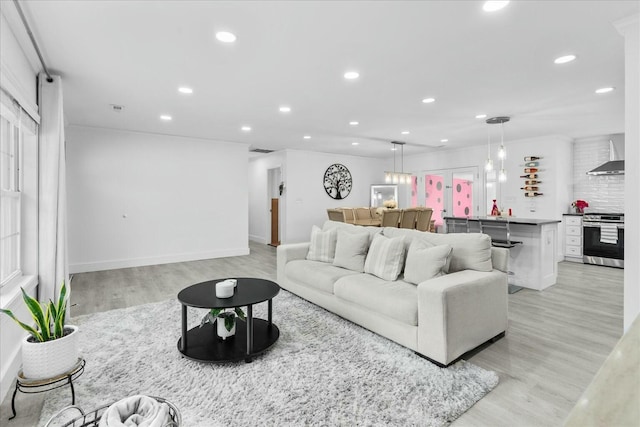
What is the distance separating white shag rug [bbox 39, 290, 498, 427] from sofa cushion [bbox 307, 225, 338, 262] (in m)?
1.05

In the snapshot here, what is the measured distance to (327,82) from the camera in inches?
141

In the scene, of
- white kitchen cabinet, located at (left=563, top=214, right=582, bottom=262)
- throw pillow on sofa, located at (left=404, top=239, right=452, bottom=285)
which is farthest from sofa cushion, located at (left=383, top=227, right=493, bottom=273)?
white kitchen cabinet, located at (left=563, top=214, right=582, bottom=262)

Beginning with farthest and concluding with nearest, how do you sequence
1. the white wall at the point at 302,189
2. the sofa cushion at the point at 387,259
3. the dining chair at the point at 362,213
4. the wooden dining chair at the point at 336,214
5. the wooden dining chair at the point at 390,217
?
the white wall at the point at 302,189
the dining chair at the point at 362,213
the wooden dining chair at the point at 336,214
the wooden dining chair at the point at 390,217
the sofa cushion at the point at 387,259

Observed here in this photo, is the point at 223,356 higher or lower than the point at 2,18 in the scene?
lower

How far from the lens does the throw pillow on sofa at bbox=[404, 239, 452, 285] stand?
2.80m

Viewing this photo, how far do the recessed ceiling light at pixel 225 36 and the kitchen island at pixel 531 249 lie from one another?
13.5ft

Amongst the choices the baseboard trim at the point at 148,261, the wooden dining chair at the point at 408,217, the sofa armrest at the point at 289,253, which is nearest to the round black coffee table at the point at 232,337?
the sofa armrest at the point at 289,253

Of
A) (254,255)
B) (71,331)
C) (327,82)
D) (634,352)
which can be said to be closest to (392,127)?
(327,82)

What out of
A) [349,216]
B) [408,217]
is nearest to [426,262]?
[408,217]

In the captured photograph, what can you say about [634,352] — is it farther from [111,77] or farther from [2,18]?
[111,77]

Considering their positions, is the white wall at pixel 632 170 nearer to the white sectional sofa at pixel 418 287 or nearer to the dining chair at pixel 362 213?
the white sectional sofa at pixel 418 287

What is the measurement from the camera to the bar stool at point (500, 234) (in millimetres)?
4477

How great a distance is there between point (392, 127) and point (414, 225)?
2.53 meters

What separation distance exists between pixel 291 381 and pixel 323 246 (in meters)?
1.93
